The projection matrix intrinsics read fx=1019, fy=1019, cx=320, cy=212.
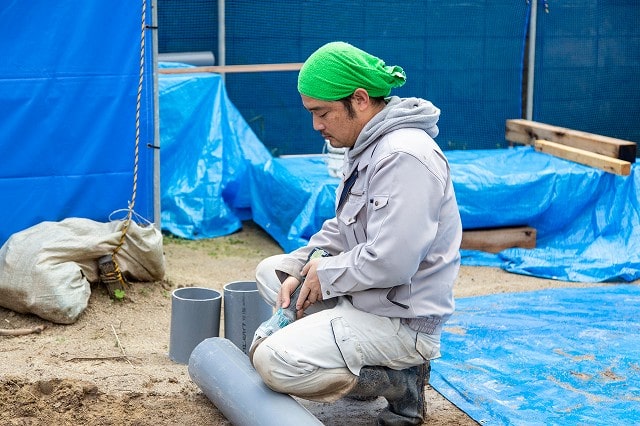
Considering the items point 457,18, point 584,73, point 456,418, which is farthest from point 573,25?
point 456,418

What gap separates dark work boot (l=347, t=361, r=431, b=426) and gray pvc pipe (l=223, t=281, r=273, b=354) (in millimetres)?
956

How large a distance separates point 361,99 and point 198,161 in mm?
4095

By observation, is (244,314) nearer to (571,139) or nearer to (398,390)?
(398,390)

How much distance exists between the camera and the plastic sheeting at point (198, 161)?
7.47m

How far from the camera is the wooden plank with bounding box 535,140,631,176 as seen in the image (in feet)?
23.3

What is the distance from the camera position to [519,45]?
9422 mm

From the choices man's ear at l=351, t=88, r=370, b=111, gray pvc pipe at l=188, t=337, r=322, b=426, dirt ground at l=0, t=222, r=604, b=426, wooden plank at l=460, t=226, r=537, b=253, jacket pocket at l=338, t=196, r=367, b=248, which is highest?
man's ear at l=351, t=88, r=370, b=111

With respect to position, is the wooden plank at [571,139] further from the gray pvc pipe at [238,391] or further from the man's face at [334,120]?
the gray pvc pipe at [238,391]

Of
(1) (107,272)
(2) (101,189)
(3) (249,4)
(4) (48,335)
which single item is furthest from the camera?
(3) (249,4)

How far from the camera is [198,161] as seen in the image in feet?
24.9

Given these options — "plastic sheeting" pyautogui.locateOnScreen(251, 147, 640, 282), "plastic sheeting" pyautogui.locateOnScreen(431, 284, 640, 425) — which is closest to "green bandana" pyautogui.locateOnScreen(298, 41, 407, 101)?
"plastic sheeting" pyautogui.locateOnScreen(431, 284, 640, 425)

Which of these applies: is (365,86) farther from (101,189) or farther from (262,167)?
(262,167)

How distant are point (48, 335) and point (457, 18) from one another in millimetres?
5427

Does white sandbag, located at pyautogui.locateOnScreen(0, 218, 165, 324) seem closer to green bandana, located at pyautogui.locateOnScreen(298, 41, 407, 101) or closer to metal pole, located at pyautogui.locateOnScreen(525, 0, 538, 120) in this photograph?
green bandana, located at pyautogui.locateOnScreen(298, 41, 407, 101)
